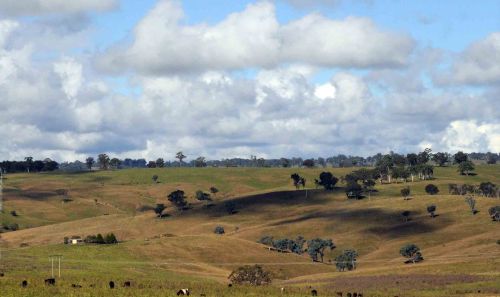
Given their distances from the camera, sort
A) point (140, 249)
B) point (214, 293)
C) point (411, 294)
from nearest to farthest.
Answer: point (214, 293), point (411, 294), point (140, 249)

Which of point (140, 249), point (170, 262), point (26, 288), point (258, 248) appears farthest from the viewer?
point (258, 248)

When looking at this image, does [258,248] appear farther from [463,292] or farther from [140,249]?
[463,292]

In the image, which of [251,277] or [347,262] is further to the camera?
[347,262]

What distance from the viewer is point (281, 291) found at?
8294cm

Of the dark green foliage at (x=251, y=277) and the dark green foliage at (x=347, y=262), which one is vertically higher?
the dark green foliage at (x=251, y=277)

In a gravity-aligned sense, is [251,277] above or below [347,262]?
above

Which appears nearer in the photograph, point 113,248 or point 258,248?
point 113,248

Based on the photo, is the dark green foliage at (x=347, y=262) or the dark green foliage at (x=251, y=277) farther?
the dark green foliage at (x=347, y=262)

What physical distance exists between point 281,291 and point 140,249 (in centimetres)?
8596

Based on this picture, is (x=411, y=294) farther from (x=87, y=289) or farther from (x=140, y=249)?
(x=140, y=249)

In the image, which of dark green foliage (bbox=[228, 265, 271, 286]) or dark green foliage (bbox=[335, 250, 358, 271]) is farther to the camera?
dark green foliage (bbox=[335, 250, 358, 271])

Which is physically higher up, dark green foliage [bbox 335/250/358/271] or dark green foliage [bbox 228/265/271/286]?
dark green foliage [bbox 228/265/271/286]

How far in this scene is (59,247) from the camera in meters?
158

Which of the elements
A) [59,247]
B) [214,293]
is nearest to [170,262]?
→ [59,247]
